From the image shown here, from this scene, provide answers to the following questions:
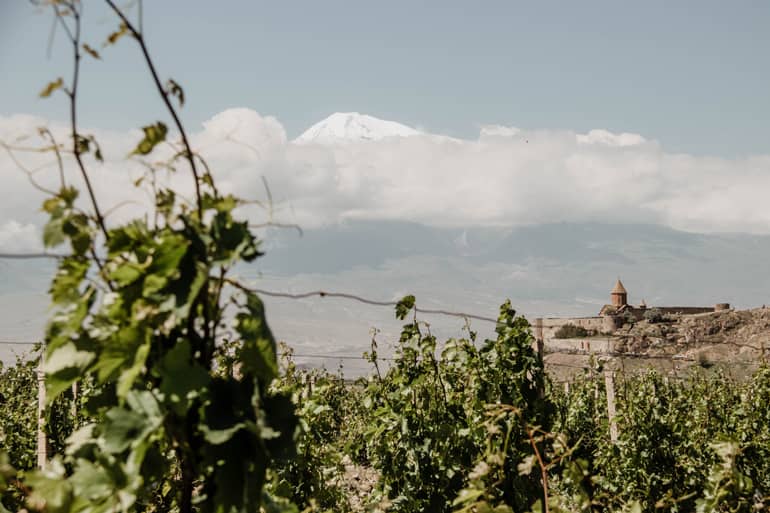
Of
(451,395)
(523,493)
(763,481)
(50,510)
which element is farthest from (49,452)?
(763,481)

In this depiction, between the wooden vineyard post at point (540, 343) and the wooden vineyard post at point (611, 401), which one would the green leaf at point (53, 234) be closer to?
the wooden vineyard post at point (540, 343)

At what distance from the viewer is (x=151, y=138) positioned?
1.75 meters

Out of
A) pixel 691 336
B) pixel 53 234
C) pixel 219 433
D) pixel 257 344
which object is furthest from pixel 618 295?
pixel 53 234

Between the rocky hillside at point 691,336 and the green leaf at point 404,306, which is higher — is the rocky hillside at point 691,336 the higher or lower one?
the lower one

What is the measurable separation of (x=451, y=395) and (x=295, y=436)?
3953mm

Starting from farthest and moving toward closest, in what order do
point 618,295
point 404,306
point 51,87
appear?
point 618,295 < point 404,306 < point 51,87

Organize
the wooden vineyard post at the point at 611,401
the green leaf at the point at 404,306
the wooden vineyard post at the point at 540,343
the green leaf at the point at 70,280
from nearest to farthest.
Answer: the green leaf at the point at 70,280 < the green leaf at the point at 404,306 < the wooden vineyard post at the point at 540,343 < the wooden vineyard post at the point at 611,401

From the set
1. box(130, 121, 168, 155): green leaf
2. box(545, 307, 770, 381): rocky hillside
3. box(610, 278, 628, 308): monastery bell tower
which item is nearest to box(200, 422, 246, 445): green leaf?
box(130, 121, 168, 155): green leaf

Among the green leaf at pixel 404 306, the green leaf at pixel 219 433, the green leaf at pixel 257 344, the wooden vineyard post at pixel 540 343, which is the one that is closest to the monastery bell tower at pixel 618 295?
the wooden vineyard post at pixel 540 343

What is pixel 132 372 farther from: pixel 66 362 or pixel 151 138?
pixel 151 138

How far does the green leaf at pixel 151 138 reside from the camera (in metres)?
1.73

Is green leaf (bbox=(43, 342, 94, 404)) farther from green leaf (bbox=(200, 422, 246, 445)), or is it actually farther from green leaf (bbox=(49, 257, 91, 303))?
green leaf (bbox=(200, 422, 246, 445))

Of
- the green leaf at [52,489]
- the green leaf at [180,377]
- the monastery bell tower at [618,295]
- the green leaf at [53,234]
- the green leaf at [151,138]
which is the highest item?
the monastery bell tower at [618,295]

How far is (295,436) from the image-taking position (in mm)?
1810
